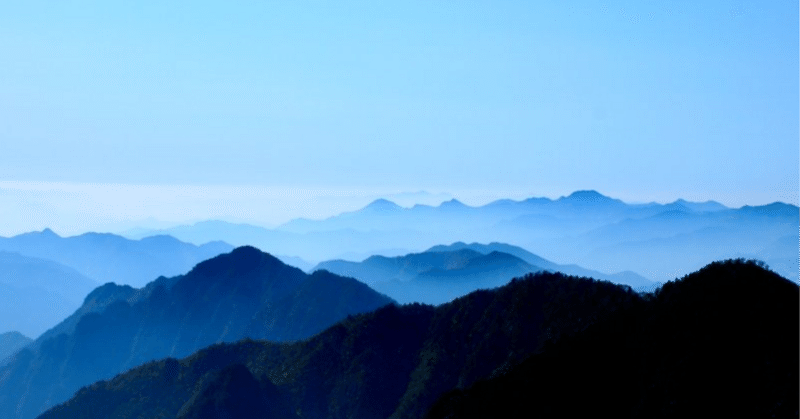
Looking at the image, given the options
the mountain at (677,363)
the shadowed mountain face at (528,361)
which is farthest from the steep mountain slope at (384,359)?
the mountain at (677,363)

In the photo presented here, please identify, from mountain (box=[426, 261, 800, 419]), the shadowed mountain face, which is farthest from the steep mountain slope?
mountain (box=[426, 261, 800, 419])

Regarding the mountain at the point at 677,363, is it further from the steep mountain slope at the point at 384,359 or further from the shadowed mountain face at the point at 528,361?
the steep mountain slope at the point at 384,359

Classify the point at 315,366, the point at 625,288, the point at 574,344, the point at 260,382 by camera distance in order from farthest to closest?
the point at 315,366, the point at 260,382, the point at 625,288, the point at 574,344

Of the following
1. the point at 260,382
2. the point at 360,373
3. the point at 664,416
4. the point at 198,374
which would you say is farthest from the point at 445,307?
the point at 664,416

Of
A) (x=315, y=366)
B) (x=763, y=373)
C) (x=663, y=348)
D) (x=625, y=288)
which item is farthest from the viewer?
(x=315, y=366)

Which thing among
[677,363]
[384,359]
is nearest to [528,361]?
[677,363]

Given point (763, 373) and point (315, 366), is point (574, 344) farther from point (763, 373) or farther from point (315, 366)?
point (315, 366)

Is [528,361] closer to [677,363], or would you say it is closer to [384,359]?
[677,363]
